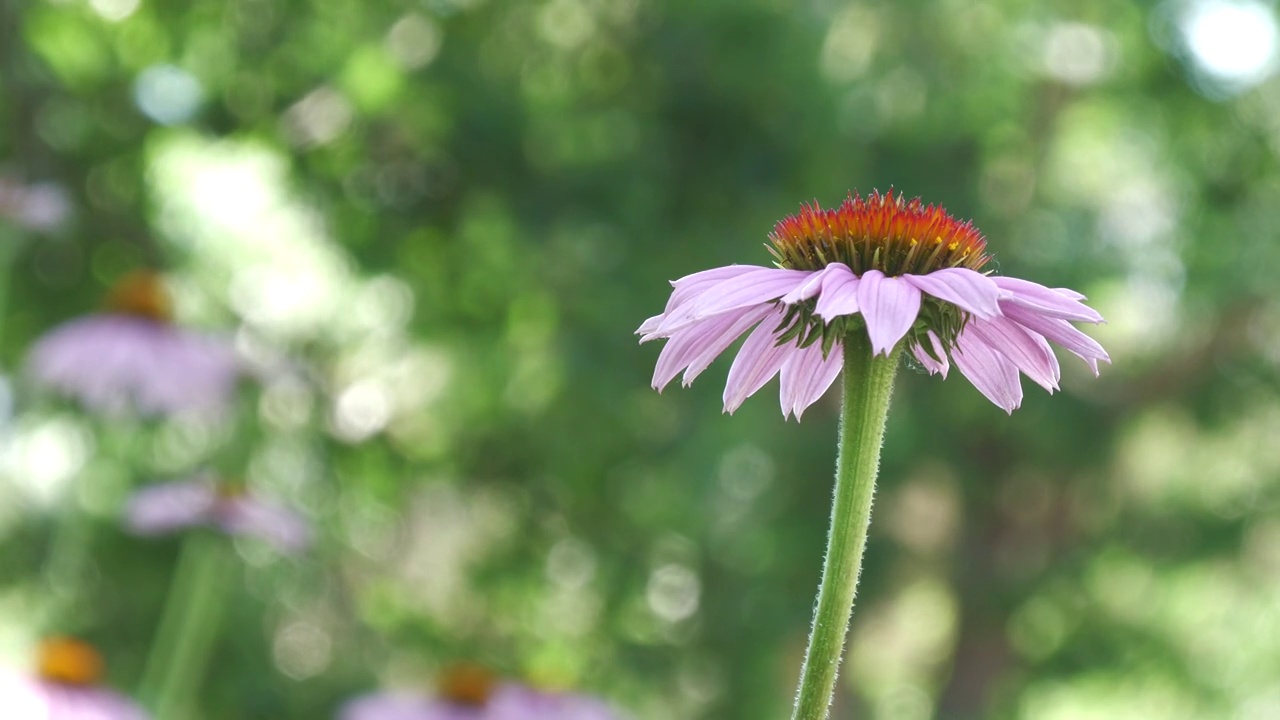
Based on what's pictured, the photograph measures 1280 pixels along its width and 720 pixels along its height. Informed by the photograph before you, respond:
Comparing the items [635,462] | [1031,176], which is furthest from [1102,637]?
[635,462]

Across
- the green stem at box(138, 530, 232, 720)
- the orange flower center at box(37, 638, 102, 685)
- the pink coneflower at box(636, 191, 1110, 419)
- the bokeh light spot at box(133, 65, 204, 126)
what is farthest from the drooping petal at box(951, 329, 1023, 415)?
the bokeh light spot at box(133, 65, 204, 126)

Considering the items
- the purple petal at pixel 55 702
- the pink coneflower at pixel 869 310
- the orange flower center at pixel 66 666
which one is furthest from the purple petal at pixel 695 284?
the orange flower center at pixel 66 666

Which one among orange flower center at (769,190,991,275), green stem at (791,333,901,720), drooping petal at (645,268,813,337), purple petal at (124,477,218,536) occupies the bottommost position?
green stem at (791,333,901,720)

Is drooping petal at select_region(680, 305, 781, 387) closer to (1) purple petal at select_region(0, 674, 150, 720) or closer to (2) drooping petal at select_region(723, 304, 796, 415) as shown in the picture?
(2) drooping petal at select_region(723, 304, 796, 415)

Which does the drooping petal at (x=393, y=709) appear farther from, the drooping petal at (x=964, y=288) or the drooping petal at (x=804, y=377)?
the drooping petal at (x=964, y=288)

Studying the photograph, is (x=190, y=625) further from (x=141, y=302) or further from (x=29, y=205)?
(x=141, y=302)

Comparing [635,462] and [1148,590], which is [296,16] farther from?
[1148,590]

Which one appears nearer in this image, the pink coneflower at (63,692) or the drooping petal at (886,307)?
the drooping petal at (886,307)
